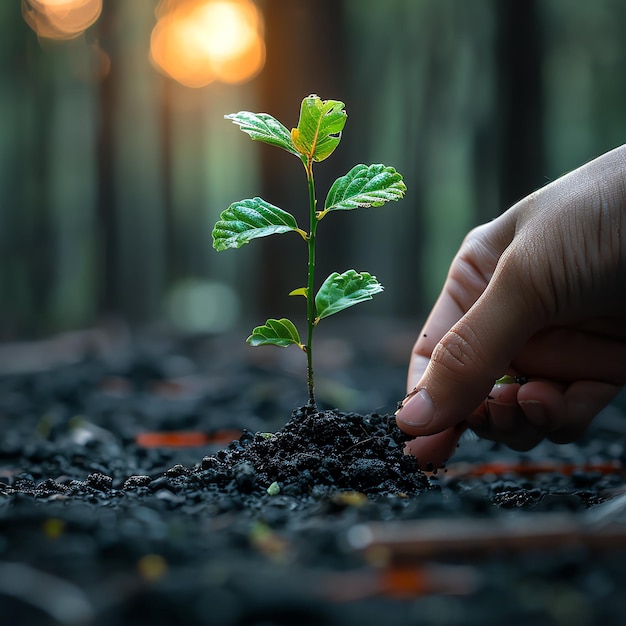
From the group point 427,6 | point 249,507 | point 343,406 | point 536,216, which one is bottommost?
point 343,406

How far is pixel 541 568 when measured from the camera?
4.21 feet

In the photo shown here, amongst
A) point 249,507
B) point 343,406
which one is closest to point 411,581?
point 249,507

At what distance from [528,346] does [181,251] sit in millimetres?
24429

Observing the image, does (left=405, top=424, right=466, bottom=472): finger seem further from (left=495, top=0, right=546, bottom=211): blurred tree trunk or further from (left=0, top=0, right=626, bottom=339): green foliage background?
(left=0, top=0, right=626, bottom=339): green foliage background

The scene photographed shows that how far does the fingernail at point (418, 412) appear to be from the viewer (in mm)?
2332

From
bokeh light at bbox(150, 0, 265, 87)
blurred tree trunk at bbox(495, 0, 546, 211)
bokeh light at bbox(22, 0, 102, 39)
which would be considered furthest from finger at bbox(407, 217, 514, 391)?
bokeh light at bbox(150, 0, 265, 87)

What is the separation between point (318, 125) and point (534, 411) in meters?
1.31

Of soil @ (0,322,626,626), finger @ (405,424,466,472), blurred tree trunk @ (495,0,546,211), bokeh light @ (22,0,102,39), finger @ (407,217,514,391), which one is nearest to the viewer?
soil @ (0,322,626,626)

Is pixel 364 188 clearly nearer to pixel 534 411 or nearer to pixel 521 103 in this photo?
pixel 534 411

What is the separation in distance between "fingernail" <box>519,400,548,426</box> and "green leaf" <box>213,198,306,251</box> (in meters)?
1.12

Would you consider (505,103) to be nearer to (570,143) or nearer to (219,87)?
(570,143)

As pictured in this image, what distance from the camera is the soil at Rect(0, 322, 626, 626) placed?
1186 mm

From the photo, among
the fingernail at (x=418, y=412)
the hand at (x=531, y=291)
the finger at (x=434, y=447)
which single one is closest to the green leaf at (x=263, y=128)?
the hand at (x=531, y=291)

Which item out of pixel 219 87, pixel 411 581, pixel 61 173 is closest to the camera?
pixel 411 581
